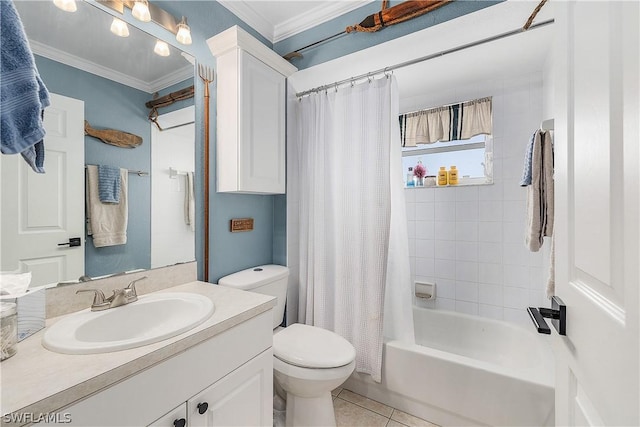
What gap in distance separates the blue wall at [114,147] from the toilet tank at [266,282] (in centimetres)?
47

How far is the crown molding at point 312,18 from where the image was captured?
175cm

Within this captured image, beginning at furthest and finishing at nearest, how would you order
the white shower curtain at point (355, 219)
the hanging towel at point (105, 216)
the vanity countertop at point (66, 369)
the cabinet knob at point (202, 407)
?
the white shower curtain at point (355, 219), the hanging towel at point (105, 216), the cabinet knob at point (202, 407), the vanity countertop at point (66, 369)

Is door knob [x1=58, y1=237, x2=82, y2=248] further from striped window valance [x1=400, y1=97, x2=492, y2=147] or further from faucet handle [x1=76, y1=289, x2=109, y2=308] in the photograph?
striped window valance [x1=400, y1=97, x2=492, y2=147]

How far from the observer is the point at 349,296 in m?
1.82

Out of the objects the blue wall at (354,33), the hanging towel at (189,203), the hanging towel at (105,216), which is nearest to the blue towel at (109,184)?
the hanging towel at (105,216)

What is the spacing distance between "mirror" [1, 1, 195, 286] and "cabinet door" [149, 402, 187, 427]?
0.68 m

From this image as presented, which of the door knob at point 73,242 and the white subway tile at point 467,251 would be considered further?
the white subway tile at point 467,251

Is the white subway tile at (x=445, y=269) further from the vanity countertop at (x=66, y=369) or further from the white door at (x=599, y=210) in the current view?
the vanity countertop at (x=66, y=369)

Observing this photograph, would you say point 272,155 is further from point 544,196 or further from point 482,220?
point 482,220

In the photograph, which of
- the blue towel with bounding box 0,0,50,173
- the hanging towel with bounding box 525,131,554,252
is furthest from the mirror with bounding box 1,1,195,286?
the hanging towel with bounding box 525,131,554,252

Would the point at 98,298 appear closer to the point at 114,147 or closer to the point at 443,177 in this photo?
the point at 114,147

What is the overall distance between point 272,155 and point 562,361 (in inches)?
63.6

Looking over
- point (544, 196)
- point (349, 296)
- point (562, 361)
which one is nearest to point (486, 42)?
point (544, 196)

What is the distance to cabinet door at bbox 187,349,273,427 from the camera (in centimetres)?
91
